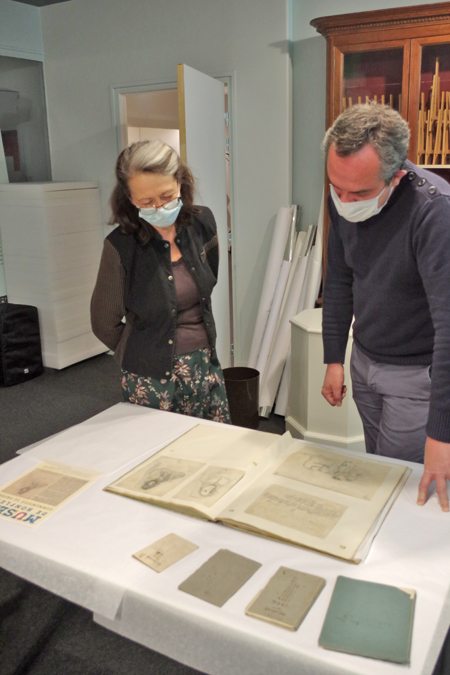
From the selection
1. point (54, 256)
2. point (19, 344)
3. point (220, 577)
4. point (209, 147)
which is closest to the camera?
point (220, 577)

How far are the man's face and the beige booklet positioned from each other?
0.63 meters

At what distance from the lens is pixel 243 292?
410cm

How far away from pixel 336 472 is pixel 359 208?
24.6 inches

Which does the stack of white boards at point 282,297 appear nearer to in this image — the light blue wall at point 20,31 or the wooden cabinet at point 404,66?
the wooden cabinet at point 404,66

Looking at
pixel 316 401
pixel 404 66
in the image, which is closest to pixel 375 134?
pixel 316 401

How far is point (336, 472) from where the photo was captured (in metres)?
1.37

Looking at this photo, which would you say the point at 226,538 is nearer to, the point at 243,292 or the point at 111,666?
the point at 111,666

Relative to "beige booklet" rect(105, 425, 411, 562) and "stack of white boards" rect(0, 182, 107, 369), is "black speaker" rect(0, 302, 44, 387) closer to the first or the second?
"stack of white boards" rect(0, 182, 107, 369)

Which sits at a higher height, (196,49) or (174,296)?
(196,49)

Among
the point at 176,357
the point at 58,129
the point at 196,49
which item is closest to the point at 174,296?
the point at 176,357

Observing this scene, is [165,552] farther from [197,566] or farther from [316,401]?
[316,401]

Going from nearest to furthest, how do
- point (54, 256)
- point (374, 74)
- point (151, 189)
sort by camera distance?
1. point (151, 189)
2. point (374, 74)
3. point (54, 256)

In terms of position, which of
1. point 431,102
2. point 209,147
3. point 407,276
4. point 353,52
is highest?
point 353,52

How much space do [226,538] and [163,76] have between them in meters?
3.70
